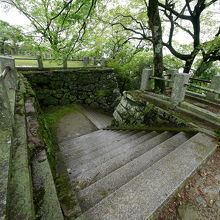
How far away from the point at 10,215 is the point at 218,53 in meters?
9.34

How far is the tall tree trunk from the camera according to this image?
3.58 meters

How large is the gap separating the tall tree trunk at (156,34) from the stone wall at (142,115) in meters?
1.14

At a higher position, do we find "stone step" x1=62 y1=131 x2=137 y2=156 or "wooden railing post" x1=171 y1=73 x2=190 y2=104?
"wooden railing post" x1=171 y1=73 x2=190 y2=104

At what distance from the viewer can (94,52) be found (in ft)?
33.9

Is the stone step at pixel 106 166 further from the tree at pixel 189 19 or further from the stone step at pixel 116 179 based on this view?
the tree at pixel 189 19

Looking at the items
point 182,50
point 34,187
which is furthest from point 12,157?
point 182,50

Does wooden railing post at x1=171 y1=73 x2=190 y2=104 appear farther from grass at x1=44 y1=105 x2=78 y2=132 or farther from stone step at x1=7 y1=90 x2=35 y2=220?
grass at x1=44 y1=105 x2=78 y2=132

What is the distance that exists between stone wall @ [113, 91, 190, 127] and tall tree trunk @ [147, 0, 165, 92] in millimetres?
1138

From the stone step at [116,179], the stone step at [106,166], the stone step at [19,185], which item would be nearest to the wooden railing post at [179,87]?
the stone step at [106,166]

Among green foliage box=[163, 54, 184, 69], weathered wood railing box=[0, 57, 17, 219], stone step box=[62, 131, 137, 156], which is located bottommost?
stone step box=[62, 131, 137, 156]

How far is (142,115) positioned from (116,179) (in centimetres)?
271

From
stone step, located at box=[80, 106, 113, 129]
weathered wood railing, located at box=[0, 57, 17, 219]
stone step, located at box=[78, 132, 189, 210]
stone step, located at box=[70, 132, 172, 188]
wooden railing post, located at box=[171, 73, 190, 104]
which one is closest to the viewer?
weathered wood railing, located at box=[0, 57, 17, 219]

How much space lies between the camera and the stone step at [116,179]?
1.25 metres

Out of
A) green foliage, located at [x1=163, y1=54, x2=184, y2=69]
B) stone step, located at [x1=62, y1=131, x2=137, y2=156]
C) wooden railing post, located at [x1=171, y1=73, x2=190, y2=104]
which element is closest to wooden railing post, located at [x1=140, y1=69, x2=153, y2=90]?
wooden railing post, located at [x1=171, y1=73, x2=190, y2=104]
